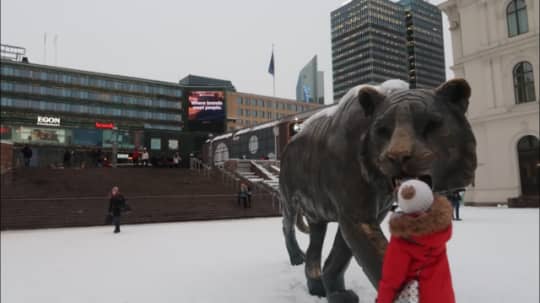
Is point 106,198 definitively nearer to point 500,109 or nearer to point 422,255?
point 422,255

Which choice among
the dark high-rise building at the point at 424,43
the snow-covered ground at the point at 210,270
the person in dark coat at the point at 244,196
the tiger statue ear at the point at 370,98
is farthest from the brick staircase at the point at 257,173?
the tiger statue ear at the point at 370,98

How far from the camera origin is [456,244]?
25.8 feet

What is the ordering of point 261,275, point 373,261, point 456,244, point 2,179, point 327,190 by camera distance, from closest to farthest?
point 373,261 < point 327,190 < point 261,275 < point 456,244 < point 2,179

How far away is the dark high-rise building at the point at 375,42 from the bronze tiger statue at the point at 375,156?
457 mm

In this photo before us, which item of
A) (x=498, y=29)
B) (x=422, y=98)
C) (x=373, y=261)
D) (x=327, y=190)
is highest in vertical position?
(x=498, y=29)

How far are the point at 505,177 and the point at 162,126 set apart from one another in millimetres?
42291

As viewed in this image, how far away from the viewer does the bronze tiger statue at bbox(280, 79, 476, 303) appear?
210cm

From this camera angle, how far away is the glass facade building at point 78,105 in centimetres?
2095

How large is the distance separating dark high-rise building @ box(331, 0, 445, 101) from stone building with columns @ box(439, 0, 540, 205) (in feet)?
30.8

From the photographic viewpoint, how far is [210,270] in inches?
232

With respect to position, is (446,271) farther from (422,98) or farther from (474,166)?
(422,98)

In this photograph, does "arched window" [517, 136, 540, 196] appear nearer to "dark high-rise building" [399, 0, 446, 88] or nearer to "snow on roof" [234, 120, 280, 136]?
"dark high-rise building" [399, 0, 446, 88]

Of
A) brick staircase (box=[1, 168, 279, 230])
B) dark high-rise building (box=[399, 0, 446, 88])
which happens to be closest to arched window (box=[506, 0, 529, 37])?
dark high-rise building (box=[399, 0, 446, 88])

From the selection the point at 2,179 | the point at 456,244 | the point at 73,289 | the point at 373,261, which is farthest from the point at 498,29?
the point at 2,179
